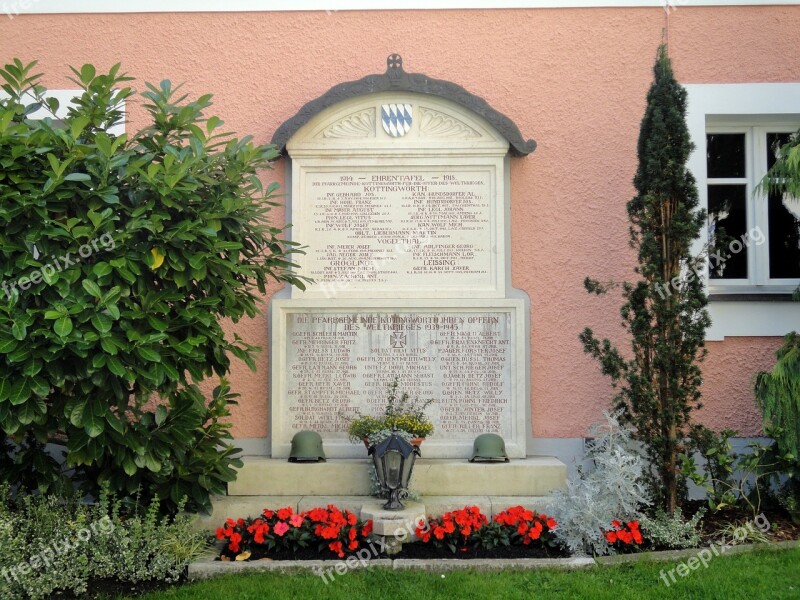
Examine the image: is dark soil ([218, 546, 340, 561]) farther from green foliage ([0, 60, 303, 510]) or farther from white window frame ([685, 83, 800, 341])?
white window frame ([685, 83, 800, 341])

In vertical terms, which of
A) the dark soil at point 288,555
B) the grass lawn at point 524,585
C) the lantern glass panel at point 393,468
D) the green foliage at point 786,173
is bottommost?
the grass lawn at point 524,585

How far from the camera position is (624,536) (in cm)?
486

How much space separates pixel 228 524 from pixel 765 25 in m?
5.88

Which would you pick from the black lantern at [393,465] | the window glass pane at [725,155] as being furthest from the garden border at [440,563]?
the window glass pane at [725,155]

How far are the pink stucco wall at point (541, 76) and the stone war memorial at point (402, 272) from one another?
0.83 ft

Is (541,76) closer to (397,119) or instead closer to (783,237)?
(397,119)

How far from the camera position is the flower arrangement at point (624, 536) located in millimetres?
4855

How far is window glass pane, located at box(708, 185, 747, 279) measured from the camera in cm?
Answer: 654

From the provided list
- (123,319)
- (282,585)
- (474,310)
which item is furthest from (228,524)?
(474,310)

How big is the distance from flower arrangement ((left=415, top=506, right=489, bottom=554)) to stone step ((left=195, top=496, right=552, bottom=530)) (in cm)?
29

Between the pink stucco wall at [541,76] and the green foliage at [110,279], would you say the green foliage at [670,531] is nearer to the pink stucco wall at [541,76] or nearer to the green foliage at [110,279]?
the pink stucco wall at [541,76]

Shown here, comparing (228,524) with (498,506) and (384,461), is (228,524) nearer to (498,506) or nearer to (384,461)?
(384,461)

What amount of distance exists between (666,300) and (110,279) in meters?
3.73

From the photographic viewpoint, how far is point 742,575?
449cm
